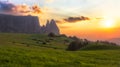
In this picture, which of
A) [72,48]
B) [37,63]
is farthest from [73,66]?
[72,48]

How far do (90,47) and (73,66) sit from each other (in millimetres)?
52276

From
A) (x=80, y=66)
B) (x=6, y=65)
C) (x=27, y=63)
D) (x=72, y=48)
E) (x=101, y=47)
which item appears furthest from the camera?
(x=72, y=48)

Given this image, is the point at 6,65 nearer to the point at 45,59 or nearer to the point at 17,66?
the point at 17,66

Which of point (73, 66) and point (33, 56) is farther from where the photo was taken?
point (33, 56)

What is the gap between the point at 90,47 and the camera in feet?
266

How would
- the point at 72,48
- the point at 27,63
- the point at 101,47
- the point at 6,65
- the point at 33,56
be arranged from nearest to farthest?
the point at 6,65 → the point at 27,63 → the point at 33,56 → the point at 101,47 → the point at 72,48

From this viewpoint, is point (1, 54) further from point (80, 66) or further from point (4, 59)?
point (80, 66)

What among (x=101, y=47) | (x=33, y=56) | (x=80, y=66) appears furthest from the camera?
(x=101, y=47)

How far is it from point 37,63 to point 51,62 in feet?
6.67

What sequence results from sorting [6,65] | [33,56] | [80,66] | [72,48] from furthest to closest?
[72,48] < [33,56] < [80,66] < [6,65]

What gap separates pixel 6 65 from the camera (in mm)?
26078

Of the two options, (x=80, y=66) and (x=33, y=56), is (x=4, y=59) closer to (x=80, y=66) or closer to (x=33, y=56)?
(x=33, y=56)

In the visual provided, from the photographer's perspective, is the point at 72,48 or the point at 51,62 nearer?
the point at 51,62

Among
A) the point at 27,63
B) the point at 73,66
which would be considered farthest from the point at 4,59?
the point at 73,66
